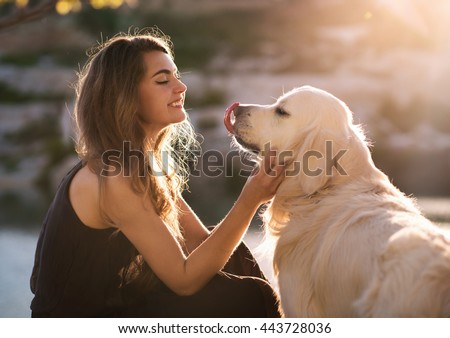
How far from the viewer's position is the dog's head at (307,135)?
320 cm

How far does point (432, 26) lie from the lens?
795 inches

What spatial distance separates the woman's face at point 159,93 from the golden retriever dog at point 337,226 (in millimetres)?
315

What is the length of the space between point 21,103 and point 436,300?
16033 millimetres

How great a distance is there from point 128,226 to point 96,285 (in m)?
0.34

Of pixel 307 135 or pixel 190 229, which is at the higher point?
pixel 307 135

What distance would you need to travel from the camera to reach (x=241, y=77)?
18.0m

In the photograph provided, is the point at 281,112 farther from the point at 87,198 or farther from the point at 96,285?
the point at 96,285

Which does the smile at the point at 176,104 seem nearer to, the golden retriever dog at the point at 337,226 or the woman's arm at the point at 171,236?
the golden retriever dog at the point at 337,226

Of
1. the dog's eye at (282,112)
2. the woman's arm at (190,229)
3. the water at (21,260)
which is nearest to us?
the dog's eye at (282,112)

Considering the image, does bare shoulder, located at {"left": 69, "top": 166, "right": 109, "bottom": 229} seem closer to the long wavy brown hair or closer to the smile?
the long wavy brown hair

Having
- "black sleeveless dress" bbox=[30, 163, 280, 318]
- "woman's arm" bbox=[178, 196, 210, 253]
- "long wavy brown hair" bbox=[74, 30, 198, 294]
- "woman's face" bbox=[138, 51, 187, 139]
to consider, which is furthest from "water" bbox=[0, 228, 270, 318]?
"woman's face" bbox=[138, 51, 187, 139]

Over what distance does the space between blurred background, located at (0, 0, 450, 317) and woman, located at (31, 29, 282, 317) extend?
2.78m

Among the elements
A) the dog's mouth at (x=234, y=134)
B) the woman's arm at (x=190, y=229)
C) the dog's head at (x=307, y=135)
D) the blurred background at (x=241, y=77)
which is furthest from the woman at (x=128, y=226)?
the blurred background at (x=241, y=77)

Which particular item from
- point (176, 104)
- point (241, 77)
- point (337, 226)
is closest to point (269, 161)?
point (337, 226)
